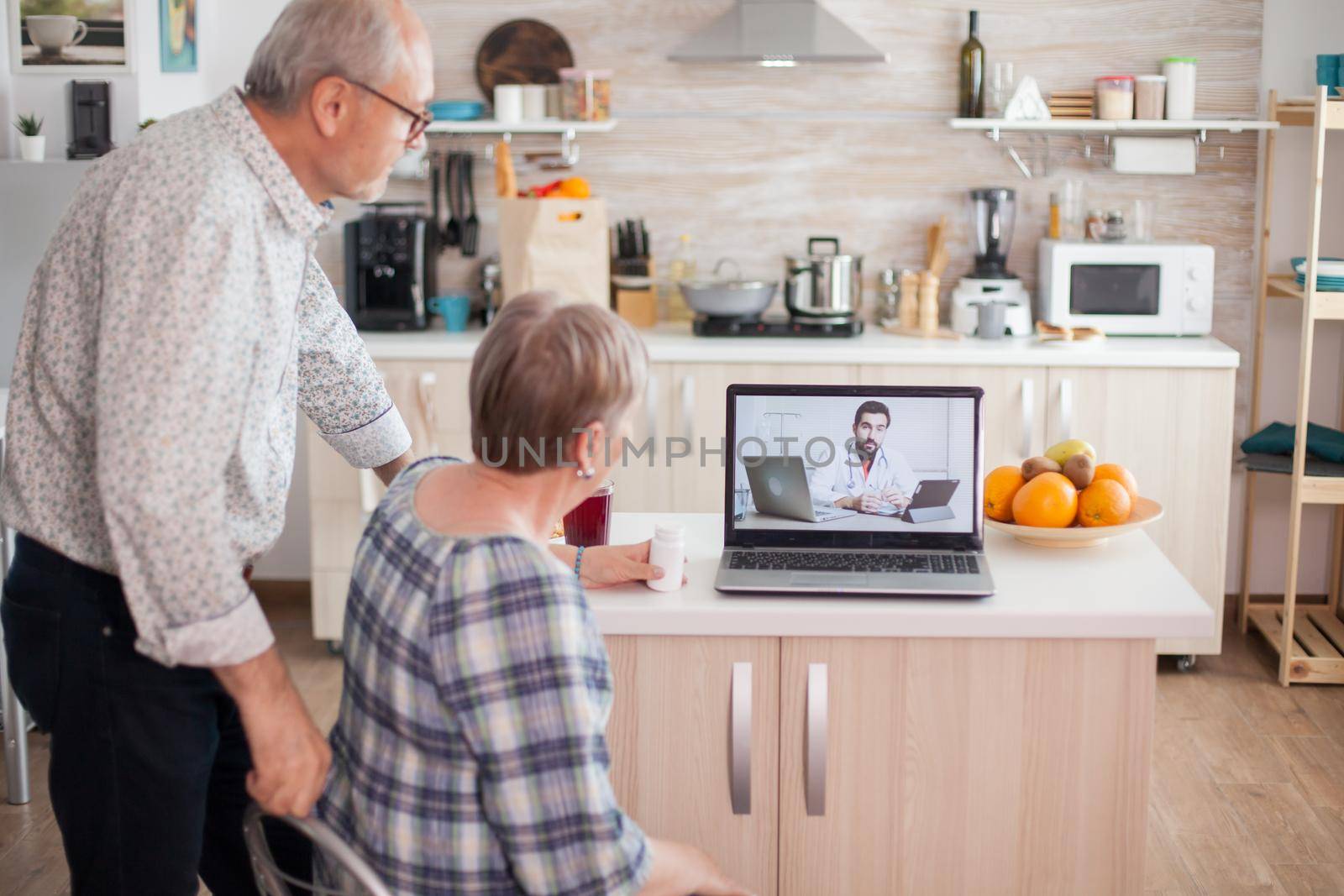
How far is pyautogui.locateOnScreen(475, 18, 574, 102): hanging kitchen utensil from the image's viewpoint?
161 inches

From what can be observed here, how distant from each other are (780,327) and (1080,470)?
5.86 feet

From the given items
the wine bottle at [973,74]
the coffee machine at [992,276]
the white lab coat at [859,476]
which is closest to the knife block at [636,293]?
the coffee machine at [992,276]

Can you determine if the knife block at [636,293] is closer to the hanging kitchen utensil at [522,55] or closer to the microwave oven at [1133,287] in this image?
the hanging kitchen utensil at [522,55]

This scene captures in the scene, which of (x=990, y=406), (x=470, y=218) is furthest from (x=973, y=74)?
(x=470, y=218)

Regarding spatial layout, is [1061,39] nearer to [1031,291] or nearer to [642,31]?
[1031,291]

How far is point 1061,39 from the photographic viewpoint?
13.3 feet

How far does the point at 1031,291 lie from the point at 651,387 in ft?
4.11

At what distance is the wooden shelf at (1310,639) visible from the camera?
366cm

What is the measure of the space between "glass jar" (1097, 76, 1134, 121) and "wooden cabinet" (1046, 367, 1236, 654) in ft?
2.53

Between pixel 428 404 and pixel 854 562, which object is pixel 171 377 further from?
pixel 428 404

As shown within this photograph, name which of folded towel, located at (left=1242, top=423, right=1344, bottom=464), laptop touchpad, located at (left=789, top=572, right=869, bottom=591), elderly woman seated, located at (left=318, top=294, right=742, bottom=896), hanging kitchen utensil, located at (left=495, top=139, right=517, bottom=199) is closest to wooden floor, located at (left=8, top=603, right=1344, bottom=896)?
folded towel, located at (left=1242, top=423, right=1344, bottom=464)

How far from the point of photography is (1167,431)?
367 cm

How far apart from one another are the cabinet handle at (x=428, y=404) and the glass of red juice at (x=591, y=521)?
5.56 feet

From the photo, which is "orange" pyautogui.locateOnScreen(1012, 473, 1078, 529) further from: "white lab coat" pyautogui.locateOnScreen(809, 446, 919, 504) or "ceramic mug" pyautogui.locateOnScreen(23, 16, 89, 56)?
"ceramic mug" pyautogui.locateOnScreen(23, 16, 89, 56)
